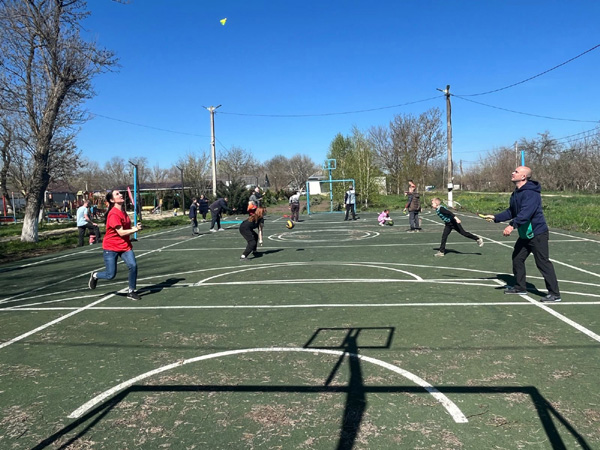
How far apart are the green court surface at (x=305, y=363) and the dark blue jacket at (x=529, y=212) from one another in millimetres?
1064

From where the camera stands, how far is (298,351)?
478 cm

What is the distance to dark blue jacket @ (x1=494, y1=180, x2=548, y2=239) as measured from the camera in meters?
6.41

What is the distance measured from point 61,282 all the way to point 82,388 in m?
6.28

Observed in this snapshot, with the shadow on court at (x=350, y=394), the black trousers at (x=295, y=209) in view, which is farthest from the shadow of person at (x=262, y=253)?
the black trousers at (x=295, y=209)

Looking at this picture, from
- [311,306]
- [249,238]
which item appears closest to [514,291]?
[311,306]

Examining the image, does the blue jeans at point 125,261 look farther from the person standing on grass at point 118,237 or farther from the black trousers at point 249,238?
the black trousers at point 249,238

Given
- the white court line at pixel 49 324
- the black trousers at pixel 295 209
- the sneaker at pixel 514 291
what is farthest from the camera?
the black trousers at pixel 295 209

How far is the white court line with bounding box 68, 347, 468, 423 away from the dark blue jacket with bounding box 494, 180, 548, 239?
330cm

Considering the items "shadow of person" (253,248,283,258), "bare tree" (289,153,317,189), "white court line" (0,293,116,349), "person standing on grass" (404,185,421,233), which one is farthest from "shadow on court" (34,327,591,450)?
"bare tree" (289,153,317,189)

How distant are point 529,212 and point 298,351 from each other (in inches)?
156

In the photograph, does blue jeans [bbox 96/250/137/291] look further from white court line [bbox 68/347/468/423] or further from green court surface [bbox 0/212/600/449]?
white court line [bbox 68/347/468/423]

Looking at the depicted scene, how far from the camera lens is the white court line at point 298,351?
347 centimetres

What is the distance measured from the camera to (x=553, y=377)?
394 cm

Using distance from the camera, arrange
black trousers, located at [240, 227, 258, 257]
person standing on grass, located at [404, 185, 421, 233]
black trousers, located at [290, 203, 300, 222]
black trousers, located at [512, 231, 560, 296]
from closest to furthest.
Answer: black trousers, located at [512, 231, 560, 296], black trousers, located at [240, 227, 258, 257], person standing on grass, located at [404, 185, 421, 233], black trousers, located at [290, 203, 300, 222]
